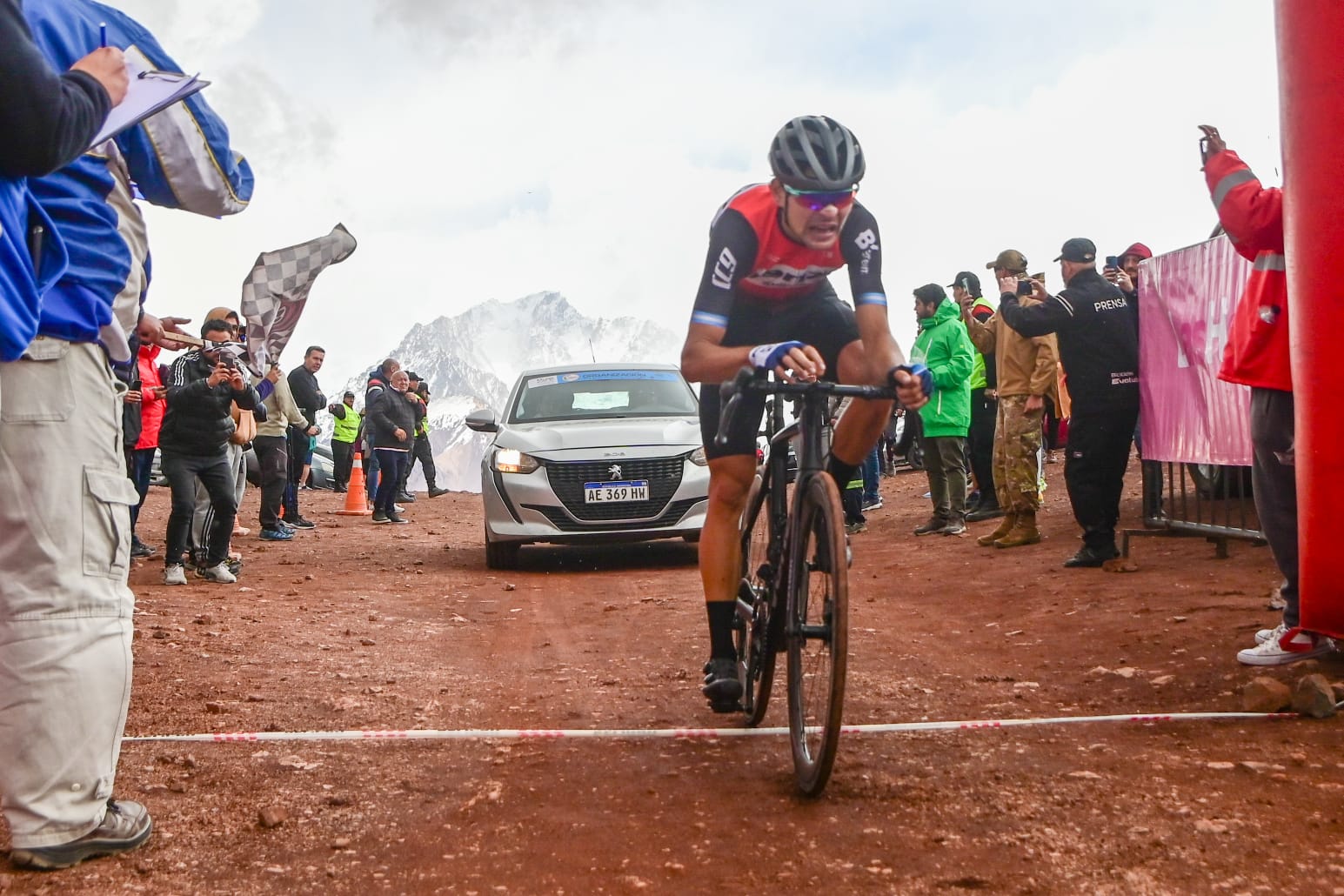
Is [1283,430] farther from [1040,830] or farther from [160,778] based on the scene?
[160,778]

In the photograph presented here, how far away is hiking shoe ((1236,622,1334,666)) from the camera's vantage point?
4.78 m

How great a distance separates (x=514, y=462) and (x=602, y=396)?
4.77 ft

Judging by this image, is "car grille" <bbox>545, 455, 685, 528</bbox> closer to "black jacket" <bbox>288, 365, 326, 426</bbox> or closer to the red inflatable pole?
the red inflatable pole

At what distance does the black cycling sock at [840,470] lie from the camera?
4227 mm

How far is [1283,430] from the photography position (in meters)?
4.78

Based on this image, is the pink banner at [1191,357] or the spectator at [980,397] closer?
the pink banner at [1191,357]

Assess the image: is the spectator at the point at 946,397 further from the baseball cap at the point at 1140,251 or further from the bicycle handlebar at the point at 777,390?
the bicycle handlebar at the point at 777,390

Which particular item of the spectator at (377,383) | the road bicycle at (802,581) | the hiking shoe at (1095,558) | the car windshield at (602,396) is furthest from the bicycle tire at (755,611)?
the spectator at (377,383)

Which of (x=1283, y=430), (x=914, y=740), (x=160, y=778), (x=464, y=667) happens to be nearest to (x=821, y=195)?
(x=914, y=740)

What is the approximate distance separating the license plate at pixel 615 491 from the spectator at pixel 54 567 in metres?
7.19

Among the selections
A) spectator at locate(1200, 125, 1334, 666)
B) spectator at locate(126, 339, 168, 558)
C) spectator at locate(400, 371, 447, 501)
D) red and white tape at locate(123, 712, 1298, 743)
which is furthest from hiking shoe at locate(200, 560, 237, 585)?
spectator at locate(400, 371, 447, 501)

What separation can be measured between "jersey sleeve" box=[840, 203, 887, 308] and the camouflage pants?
242 inches

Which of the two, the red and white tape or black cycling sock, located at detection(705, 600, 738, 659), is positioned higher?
black cycling sock, located at detection(705, 600, 738, 659)

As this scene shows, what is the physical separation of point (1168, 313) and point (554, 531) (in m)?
4.94
